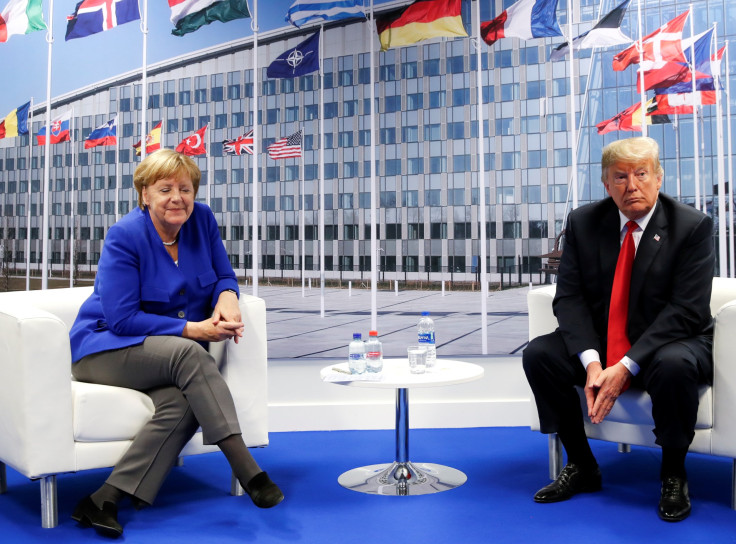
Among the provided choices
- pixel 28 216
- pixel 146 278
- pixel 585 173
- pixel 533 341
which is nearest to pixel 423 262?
pixel 585 173

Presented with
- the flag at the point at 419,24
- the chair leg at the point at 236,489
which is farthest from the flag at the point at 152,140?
the chair leg at the point at 236,489

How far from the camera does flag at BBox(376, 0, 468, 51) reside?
385 cm

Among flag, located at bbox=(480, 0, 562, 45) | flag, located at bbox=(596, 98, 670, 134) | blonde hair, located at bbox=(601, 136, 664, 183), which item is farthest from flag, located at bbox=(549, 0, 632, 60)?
blonde hair, located at bbox=(601, 136, 664, 183)

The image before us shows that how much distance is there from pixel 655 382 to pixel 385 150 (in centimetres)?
241

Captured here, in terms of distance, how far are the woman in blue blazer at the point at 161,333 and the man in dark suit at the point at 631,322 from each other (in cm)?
107

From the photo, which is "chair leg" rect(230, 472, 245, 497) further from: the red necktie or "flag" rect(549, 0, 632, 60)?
"flag" rect(549, 0, 632, 60)

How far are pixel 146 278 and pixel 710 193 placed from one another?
3.40 m

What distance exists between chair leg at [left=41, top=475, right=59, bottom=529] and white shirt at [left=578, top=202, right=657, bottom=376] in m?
1.80

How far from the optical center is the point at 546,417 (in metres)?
2.41

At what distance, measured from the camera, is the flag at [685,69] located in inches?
156

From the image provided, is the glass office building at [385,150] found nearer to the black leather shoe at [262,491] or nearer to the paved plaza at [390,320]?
the paved plaza at [390,320]

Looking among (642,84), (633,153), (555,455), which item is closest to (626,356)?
(555,455)

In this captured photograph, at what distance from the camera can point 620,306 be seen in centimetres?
237

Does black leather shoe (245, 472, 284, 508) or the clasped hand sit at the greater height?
the clasped hand
